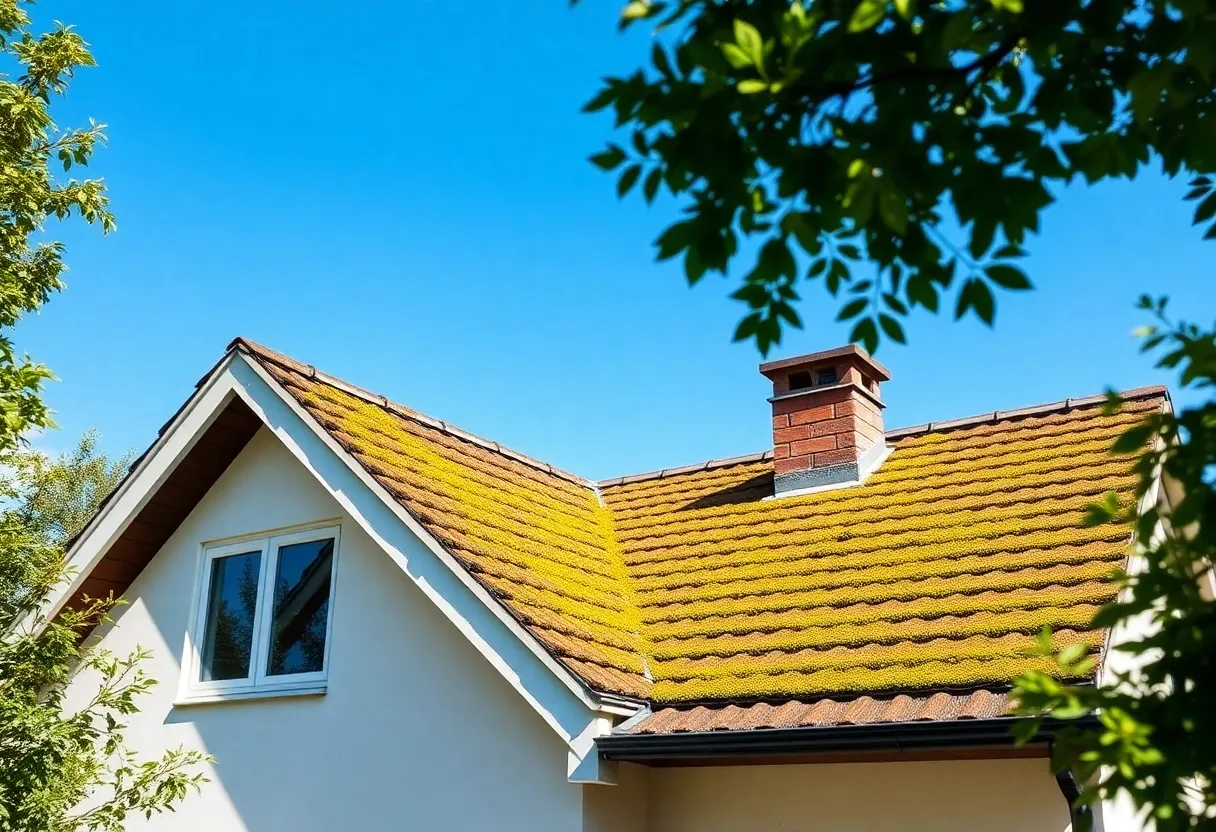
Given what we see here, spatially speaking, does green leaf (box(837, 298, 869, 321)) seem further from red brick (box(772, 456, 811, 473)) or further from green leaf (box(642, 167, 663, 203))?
red brick (box(772, 456, 811, 473))

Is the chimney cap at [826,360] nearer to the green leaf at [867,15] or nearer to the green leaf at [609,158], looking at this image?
the green leaf at [609,158]

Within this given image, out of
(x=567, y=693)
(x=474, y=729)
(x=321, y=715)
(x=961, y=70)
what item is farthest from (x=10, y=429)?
(x=961, y=70)

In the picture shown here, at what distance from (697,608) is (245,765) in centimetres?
388

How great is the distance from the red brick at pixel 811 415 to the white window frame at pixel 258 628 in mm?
4370

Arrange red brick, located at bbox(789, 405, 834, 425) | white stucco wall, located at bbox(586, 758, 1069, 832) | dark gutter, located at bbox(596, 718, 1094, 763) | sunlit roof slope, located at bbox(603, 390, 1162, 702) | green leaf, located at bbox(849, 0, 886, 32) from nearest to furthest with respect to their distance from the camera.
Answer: green leaf, located at bbox(849, 0, 886, 32)
dark gutter, located at bbox(596, 718, 1094, 763)
white stucco wall, located at bbox(586, 758, 1069, 832)
sunlit roof slope, located at bbox(603, 390, 1162, 702)
red brick, located at bbox(789, 405, 834, 425)

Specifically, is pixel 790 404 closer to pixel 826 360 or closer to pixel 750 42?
pixel 826 360

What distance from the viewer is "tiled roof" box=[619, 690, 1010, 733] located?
669 centimetres

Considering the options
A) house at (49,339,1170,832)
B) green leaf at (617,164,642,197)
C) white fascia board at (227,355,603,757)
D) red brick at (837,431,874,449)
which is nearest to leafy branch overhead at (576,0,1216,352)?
green leaf at (617,164,642,197)

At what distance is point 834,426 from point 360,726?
5.01 m

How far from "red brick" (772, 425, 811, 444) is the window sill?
4739 millimetres

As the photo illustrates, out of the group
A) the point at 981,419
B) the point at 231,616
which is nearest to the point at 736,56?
the point at 231,616

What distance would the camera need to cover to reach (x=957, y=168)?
2982 millimetres

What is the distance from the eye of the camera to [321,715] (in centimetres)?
925

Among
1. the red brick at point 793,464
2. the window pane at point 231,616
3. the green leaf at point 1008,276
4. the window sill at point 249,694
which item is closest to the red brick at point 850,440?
the red brick at point 793,464
